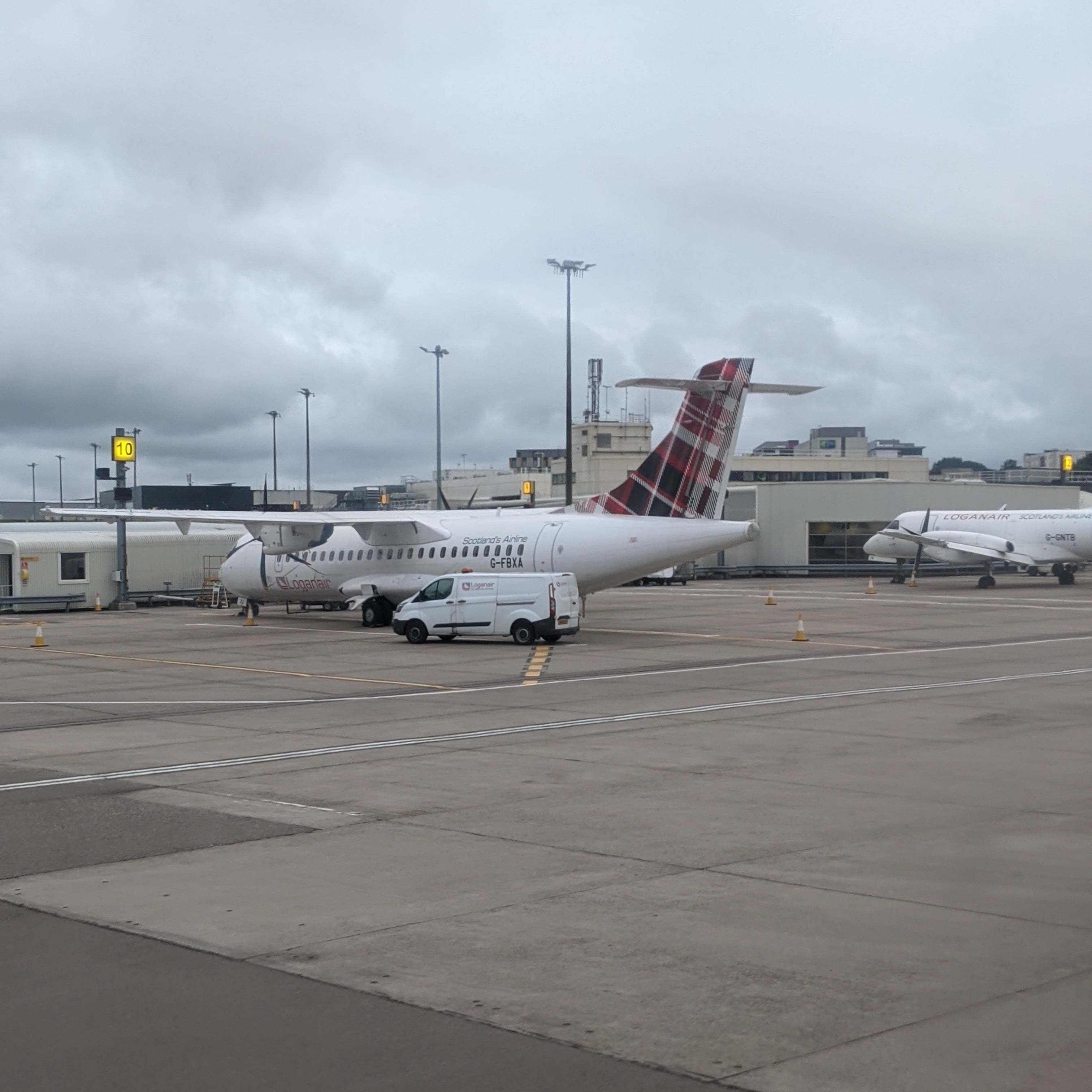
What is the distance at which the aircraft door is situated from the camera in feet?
117

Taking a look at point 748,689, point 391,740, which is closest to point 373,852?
point 391,740

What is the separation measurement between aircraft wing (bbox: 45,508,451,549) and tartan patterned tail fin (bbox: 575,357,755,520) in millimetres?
7961

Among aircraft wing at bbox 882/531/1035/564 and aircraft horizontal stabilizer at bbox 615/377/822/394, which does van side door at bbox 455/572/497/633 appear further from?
aircraft wing at bbox 882/531/1035/564

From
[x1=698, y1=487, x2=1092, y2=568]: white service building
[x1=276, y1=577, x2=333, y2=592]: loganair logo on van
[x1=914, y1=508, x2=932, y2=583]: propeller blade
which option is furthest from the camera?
[x1=698, y1=487, x2=1092, y2=568]: white service building

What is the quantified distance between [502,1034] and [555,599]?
25023mm

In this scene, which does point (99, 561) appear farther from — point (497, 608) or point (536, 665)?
point (536, 665)

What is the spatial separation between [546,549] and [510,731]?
58.9 ft

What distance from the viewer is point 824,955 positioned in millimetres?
7766

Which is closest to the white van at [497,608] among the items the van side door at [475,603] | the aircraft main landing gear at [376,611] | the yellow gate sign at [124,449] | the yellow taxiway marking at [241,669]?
the van side door at [475,603]

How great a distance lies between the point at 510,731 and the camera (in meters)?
18.0

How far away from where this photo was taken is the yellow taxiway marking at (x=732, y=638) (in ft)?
101

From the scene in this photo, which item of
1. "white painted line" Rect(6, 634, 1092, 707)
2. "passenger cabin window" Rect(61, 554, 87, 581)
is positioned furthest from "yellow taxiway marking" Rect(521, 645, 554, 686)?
"passenger cabin window" Rect(61, 554, 87, 581)

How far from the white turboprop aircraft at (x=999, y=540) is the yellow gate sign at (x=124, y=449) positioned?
34809 mm

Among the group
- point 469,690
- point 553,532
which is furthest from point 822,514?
point 469,690
